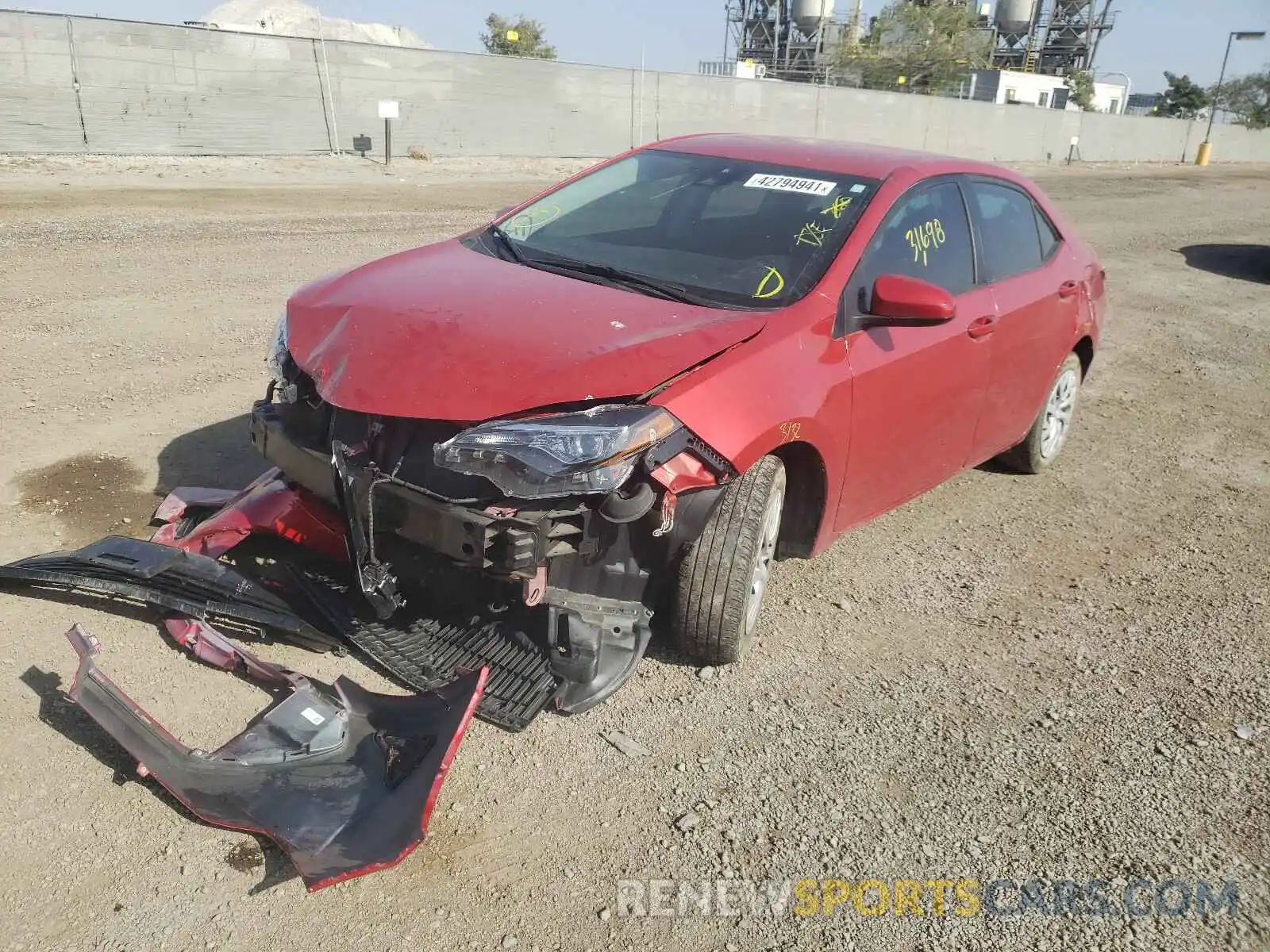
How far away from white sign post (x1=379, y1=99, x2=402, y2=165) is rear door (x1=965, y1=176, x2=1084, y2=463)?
59.2ft

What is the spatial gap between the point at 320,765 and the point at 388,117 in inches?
819

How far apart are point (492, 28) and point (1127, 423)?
2233 inches

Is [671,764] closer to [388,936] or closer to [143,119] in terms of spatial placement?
[388,936]

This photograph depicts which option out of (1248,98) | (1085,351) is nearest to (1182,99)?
(1248,98)

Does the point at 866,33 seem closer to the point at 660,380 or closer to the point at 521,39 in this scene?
the point at 521,39

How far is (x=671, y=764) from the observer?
10.1 feet

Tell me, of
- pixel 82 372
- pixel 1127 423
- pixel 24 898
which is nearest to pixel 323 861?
pixel 24 898

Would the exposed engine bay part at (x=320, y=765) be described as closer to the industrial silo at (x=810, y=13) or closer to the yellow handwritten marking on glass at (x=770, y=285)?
the yellow handwritten marking on glass at (x=770, y=285)

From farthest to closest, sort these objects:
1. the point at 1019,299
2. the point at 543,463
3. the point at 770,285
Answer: the point at 1019,299 → the point at 770,285 → the point at 543,463

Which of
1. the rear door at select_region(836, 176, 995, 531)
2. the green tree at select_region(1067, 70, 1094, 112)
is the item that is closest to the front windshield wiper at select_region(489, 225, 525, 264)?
the rear door at select_region(836, 176, 995, 531)

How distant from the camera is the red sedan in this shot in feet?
9.50

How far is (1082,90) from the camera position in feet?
201

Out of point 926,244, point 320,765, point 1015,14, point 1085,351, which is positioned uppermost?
point 1015,14

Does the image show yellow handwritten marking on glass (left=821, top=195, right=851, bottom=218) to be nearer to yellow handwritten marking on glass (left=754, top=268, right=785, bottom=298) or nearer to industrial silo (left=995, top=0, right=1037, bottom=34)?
yellow handwritten marking on glass (left=754, top=268, right=785, bottom=298)
